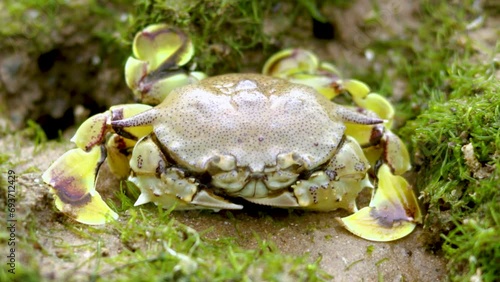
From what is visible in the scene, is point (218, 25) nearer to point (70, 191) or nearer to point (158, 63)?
point (158, 63)

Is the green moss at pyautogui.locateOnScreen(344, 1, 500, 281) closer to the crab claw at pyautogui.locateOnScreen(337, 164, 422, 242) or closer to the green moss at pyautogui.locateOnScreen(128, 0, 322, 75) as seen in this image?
the crab claw at pyautogui.locateOnScreen(337, 164, 422, 242)

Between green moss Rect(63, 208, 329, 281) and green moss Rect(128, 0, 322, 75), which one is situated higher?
green moss Rect(128, 0, 322, 75)

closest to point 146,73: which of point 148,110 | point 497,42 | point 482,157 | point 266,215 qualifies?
point 148,110

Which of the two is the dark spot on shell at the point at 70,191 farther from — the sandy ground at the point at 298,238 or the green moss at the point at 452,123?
the green moss at the point at 452,123

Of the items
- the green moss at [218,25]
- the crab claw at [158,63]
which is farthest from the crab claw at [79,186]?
the green moss at [218,25]

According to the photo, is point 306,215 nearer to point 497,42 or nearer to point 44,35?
point 497,42

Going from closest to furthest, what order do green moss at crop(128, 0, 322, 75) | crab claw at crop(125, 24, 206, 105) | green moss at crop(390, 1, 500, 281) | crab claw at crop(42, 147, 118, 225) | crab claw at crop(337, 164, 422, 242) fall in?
green moss at crop(390, 1, 500, 281) → crab claw at crop(42, 147, 118, 225) → crab claw at crop(337, 164, 422, 242) → crab claw at crop(125, 24, 206, 105) → green moss at crop(128, 0, 322, 75)

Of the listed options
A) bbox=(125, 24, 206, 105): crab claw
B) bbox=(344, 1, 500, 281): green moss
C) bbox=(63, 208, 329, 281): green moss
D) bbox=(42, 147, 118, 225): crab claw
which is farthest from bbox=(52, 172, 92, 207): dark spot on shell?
bbox=(344, 1, 500, 281): green moss

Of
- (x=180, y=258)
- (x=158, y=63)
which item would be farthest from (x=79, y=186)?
Answer: (x=158, y=63)
